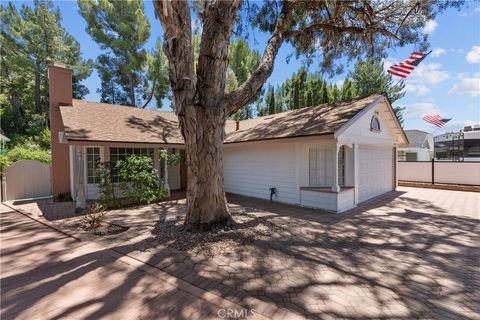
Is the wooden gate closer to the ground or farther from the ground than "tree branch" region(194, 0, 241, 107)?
closer to the ground

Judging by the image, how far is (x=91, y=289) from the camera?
11.2 feet

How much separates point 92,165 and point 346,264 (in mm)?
10226

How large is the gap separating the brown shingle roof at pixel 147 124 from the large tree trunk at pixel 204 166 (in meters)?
3.71

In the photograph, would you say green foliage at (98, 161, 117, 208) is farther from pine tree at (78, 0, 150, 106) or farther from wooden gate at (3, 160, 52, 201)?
pine tree at (78, 0, 150, 106)

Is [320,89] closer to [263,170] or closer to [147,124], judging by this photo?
[263,170]

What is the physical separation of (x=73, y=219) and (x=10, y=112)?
81.3 feet

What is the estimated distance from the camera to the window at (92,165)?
33.1 feet

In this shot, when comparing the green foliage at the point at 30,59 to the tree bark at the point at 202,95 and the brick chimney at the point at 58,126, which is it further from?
the tree bark at the point at 202,95

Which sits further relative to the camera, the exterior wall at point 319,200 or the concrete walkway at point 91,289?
the exterior wall at point 319,200

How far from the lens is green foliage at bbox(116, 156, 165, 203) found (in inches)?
336

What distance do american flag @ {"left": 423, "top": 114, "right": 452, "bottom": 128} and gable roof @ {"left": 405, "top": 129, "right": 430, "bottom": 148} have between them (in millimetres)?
6961

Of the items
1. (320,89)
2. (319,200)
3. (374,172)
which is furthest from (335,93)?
(319,200)

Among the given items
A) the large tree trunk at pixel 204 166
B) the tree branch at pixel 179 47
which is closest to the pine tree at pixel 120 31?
the tree branch at pixel 179 47

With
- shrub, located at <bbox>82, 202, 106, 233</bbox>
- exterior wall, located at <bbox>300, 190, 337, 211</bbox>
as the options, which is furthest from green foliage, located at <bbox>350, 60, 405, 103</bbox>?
shrub, located at <bbox>82, 202, 106, 233</bbox>
